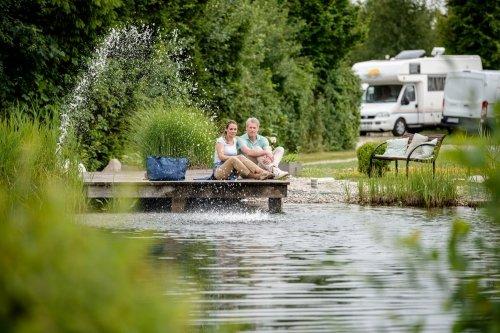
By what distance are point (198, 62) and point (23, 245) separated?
22.9 m

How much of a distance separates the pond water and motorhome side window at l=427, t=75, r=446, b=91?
32697 mm

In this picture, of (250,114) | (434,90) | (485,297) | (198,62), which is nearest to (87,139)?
(198,62)

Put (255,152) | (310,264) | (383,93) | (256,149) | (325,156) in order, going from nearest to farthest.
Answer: (310,264), (255,152), (256,149), (325,156), (383,93)

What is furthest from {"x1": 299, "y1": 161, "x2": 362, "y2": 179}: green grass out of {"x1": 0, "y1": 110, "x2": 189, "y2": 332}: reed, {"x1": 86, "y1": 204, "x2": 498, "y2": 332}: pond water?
{"x1": 0, "y1": 110, "x2": 189, "y2": 332}: reed

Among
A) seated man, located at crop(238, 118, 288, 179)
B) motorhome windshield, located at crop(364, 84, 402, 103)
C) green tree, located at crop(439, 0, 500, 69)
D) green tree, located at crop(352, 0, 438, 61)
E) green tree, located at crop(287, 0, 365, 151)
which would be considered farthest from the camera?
green tree, located at crop(352, 0, 438, 61)

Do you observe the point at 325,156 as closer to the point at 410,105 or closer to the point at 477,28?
the point at 410,105

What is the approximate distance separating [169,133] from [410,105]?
31.3m

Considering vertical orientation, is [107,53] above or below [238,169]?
above

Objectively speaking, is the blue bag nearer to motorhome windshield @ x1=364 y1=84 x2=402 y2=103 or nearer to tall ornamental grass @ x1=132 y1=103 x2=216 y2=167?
tall ornamental grass @ x1=132 y1=103 x2=216 y2=167

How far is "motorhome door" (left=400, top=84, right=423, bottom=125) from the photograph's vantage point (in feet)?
169

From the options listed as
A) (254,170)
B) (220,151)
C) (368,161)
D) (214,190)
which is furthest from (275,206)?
(368,161)

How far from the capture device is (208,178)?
19.0 metres

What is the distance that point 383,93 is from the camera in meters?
52.8

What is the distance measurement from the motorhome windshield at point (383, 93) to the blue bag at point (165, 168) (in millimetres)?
33789
